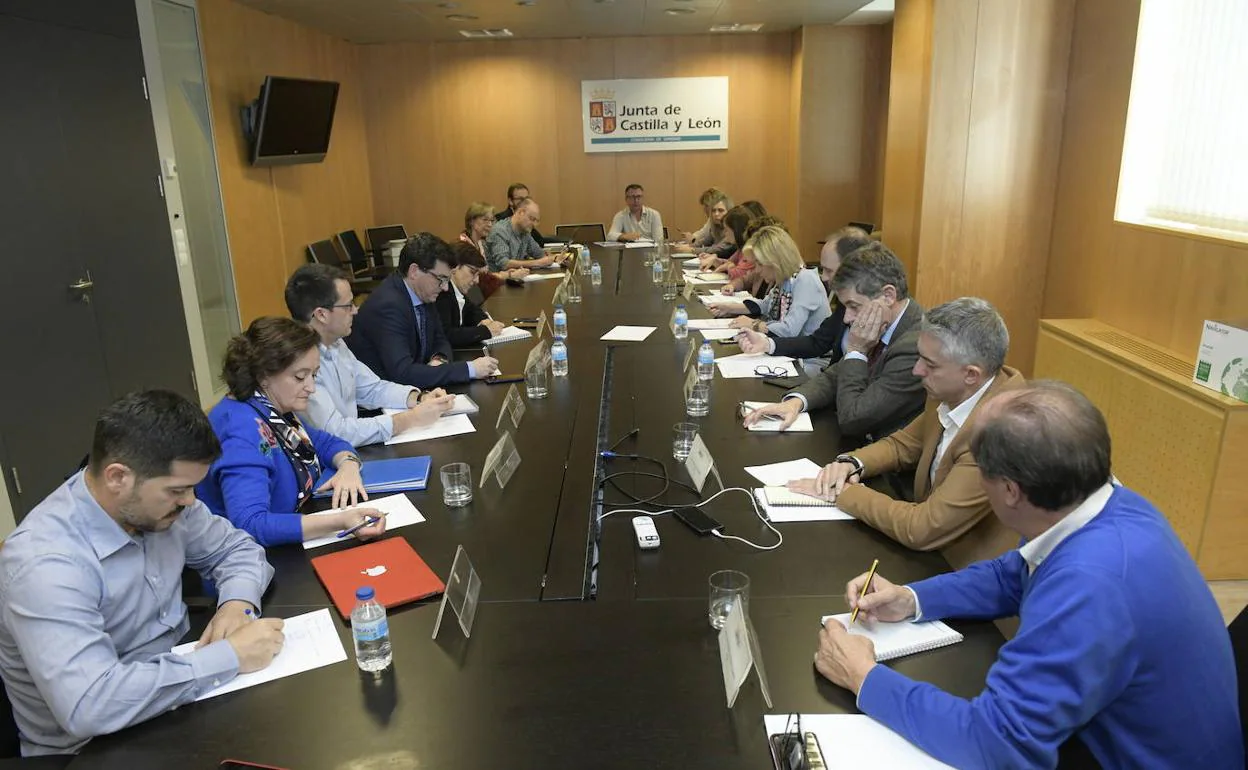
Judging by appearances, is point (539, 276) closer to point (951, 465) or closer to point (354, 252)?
point (354, 252)

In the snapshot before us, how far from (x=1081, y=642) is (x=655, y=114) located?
933 cm

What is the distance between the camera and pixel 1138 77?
4.07 meters

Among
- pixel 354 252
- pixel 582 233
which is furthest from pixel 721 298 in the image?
pixel 354 252

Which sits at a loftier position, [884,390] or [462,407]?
[884,390]

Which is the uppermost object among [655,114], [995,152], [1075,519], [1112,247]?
[655,114]

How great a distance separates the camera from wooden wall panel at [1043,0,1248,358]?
3479 millimetres

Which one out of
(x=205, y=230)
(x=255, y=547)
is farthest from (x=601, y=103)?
(x=255, y=547)

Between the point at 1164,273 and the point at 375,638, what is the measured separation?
3.86 meters

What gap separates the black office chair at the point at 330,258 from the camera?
7.48 m

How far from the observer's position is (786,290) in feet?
14.6

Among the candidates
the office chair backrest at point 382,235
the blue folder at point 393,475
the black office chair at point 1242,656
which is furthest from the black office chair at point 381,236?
the black office chair at point 1242,656

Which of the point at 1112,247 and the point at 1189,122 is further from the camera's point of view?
the point at 1112,247

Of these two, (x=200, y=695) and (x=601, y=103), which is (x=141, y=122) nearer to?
(x=200, y=695)

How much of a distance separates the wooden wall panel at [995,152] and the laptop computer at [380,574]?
4.02 meters
